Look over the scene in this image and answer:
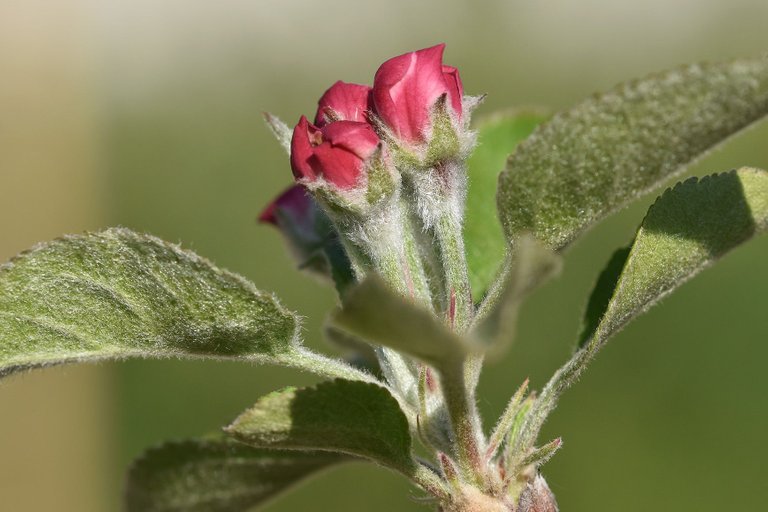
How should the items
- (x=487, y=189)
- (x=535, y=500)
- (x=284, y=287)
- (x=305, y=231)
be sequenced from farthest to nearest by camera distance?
(x=284, y=287), (x=487, y=189), (x=305, y=231), (x=535, y=500)

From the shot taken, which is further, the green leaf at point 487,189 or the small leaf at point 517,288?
the green leaf at point 487,189

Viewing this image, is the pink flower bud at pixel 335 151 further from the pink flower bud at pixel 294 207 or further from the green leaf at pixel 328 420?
the pink flower bud at pixel 294 207

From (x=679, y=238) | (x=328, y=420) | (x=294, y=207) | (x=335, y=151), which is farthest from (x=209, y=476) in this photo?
(x=679, y=238)

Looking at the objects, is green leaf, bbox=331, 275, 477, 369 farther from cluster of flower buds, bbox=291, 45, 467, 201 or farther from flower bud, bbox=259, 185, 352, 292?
flower bud, bbox=259, 185, 352, 292

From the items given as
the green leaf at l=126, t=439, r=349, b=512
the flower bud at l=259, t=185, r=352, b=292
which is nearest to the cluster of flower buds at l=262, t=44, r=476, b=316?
the flower bud at l=259, t=185, r=352, b=292

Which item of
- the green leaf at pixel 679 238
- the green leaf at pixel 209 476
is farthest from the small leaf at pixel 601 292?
the green leaf at pixel 209 476

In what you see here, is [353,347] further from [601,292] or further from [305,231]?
[601,292]
